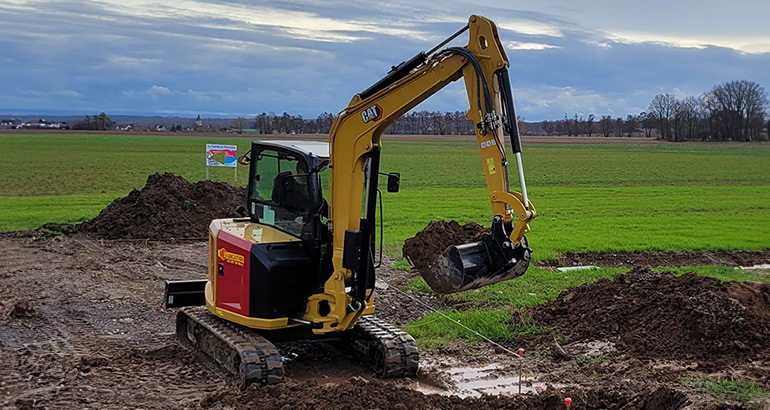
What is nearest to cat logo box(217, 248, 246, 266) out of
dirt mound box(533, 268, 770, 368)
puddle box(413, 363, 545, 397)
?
puddle box(413, 363, 545, 397)

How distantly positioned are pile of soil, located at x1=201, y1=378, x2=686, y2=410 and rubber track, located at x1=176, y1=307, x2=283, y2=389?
37 cm

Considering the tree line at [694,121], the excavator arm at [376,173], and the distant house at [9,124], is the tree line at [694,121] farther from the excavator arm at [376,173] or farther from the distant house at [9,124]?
the excavator arm at [376,173]

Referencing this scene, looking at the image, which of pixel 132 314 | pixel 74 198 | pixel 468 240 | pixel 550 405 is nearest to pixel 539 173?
pixel 74 198

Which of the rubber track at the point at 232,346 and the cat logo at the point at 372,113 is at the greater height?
the cat logo at the point at 372,113

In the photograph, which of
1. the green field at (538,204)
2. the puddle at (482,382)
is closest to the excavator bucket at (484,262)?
the puddle at (482,382)

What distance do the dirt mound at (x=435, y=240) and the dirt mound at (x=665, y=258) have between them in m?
1.84

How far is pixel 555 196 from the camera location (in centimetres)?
3531

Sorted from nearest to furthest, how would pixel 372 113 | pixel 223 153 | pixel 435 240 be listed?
pixel 372 113 < pixel 435 240 < pixel 223 153

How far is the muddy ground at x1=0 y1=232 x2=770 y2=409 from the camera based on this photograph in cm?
828

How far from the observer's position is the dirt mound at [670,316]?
32.9 ft

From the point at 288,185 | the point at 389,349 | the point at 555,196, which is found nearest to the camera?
the point at 389,349

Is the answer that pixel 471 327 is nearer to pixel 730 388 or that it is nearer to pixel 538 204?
pixel 730 388

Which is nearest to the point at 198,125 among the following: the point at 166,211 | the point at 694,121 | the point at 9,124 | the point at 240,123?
the point at 240,123

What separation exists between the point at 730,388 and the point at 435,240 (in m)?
9.43
